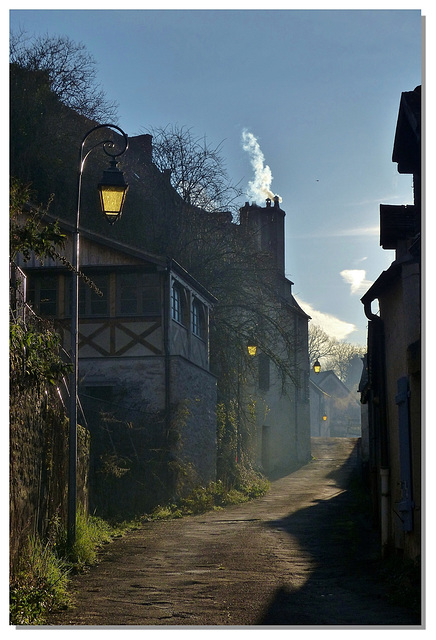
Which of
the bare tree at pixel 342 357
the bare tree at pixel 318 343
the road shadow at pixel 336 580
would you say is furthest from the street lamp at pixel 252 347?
the bare tree at pixel 342 357

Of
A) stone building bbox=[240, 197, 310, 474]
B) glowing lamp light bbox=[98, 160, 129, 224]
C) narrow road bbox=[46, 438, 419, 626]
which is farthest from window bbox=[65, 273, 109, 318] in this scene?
stone building bbox=[240, 197, 310, 474]

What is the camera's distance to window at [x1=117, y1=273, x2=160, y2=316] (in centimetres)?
1822

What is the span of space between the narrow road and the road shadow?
1 cm

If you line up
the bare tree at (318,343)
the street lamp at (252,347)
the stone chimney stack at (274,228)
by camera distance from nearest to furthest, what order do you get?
the street lamp at (252,347), the stone chimney stack at (274,228), the bare tree at (318,343)

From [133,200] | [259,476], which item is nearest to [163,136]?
[133,200]

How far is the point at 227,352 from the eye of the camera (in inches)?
949

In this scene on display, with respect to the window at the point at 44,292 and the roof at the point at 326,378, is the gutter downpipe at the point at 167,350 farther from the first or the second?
the roof at the point at 326,378

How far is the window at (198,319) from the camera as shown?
2103 cm

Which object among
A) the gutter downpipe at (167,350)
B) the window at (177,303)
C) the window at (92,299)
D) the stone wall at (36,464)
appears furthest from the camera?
the window at (177,303)

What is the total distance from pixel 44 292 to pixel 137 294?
7.21ft

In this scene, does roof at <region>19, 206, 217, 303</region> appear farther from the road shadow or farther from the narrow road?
the road shadow

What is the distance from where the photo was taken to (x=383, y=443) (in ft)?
35.0

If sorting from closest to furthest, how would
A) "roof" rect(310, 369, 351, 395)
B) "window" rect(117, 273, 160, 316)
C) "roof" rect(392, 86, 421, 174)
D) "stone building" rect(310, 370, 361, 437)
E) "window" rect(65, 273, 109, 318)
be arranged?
"roof" rect(392, 86, 421, 174), "window" rect(117, 273, 160, 316), "window" rect(65, 273, 109, 318), "stone building" rect(310, 370, 361, 437), "roof" rect(310, 369, 351, 395)

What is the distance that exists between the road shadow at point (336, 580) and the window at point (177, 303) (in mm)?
5375
